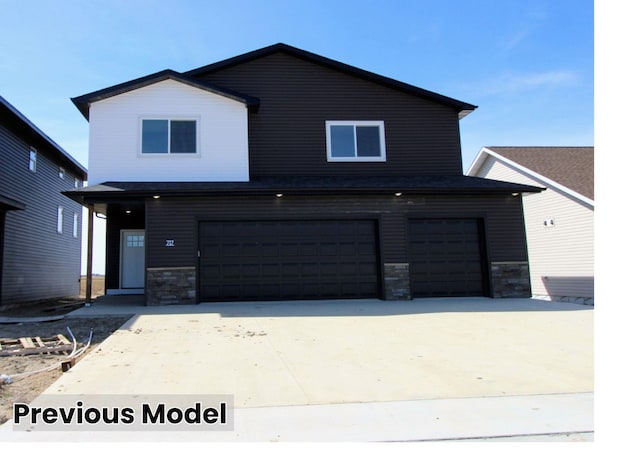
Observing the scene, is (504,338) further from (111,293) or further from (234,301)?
(111,293)

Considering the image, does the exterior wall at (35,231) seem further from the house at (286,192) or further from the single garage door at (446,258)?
the single garage door at (446,258)

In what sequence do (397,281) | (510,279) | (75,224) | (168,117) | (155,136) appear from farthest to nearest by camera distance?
(75,224), (168,117), (155,136), (510,279), (397,281)

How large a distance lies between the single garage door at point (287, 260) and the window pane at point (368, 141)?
2861mm

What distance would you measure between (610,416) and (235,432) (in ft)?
9.58

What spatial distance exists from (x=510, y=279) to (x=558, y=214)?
5.80m

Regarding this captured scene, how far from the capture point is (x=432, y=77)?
1462 cm

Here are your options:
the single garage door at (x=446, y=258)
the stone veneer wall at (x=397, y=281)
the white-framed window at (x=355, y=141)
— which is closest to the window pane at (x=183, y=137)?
the white-framed window at (x=355, y=141)

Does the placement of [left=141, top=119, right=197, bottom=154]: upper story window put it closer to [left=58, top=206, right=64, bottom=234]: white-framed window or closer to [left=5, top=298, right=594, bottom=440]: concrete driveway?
[left=5, top=298, right=594, bottom=440]: concrete driveway

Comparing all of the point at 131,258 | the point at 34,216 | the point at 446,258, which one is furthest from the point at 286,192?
the point at 34,216

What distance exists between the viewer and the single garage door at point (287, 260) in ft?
39.0

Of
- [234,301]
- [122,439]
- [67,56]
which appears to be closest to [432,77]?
[234,301]

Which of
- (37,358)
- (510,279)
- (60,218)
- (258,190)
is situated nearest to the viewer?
(37,358)

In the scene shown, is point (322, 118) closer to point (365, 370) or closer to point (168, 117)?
point (168, 117)

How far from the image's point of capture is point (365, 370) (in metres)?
5.23
